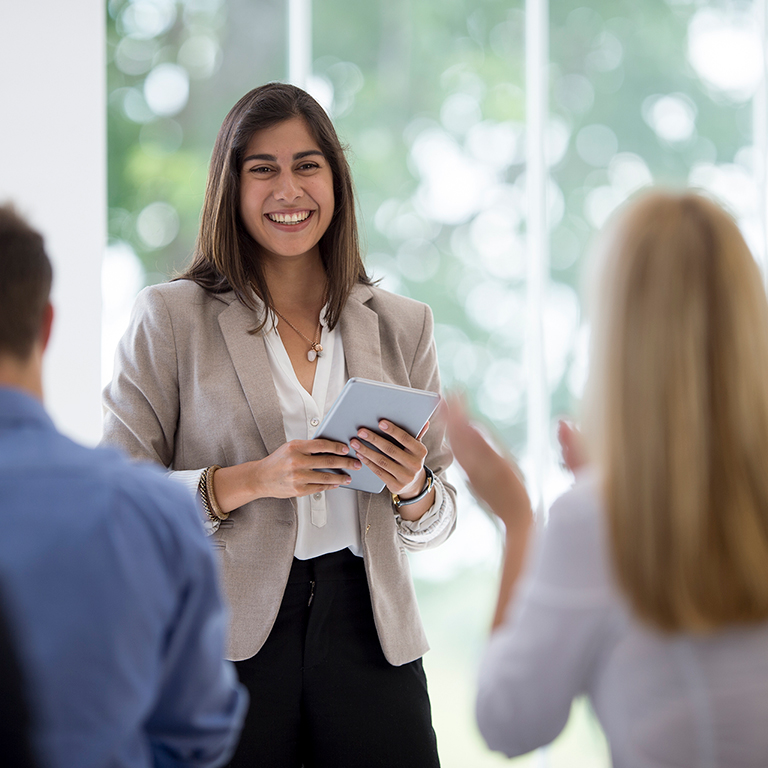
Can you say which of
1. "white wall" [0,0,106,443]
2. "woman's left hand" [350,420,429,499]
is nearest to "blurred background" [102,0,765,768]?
"white wall" [0,0,106,443]

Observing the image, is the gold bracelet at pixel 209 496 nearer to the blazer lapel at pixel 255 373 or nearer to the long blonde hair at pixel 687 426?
the blazer lapel at pixel 255 373

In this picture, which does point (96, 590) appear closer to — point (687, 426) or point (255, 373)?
point (687, 426)

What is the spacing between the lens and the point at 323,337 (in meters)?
1.94

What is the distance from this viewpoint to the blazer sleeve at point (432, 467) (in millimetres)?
1854

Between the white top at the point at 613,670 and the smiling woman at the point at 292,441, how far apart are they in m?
0.68

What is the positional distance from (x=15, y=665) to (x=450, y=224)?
117 inches

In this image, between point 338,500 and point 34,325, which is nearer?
point 34,325

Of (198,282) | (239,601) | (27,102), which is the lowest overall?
(239,601)

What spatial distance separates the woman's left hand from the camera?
64.0 inches

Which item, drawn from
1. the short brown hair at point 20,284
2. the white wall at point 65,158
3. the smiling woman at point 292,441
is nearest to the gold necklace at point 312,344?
the smiling woman at point 292,441

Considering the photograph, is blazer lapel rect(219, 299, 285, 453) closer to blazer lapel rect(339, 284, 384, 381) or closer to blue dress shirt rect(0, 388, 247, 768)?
blazer lapel rect(339, 284, 384, 381)

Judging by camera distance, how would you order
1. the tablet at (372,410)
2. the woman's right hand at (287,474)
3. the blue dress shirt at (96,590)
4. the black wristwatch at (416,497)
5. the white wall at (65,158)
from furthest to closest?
the white wall at (65,158), the black wristwatch at (416,497), the woman's right hand at (287,474), the tablet at (372,410), the blue dress shirt at (96,590)

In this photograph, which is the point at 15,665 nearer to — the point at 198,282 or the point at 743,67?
the point at 198,282

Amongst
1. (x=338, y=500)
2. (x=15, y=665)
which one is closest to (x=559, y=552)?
(x=15, y=665)
